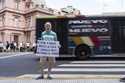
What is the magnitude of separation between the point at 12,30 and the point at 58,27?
64.8 metres

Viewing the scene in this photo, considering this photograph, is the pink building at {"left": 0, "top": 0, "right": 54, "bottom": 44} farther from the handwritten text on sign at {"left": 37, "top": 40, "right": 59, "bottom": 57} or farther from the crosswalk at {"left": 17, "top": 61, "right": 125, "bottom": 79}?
the handwritten text on sign at {"left": 37, "top": 40, "right": 59, "bottom": 57}

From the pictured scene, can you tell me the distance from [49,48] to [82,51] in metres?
10.3

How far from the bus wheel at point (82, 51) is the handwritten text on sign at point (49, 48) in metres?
10.2

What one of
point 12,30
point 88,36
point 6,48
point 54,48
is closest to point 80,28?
point 88,36

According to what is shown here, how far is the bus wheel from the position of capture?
2214 centimetres

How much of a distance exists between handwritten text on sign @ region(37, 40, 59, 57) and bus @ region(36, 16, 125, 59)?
403 inches

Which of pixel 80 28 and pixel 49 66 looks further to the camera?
pixel 80 28

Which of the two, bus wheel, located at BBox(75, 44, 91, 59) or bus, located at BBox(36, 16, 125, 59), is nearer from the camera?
bus, located at BBox(36, 16, 125, 59)

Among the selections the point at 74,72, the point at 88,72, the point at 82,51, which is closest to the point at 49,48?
the point at 74,72

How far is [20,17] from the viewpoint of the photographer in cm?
9100

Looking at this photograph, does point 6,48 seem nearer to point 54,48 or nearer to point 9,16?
point 54,48

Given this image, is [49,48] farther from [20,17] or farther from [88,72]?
[20,17]

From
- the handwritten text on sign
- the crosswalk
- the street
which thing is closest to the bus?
the street

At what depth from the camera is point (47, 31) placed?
1183 centimetres
